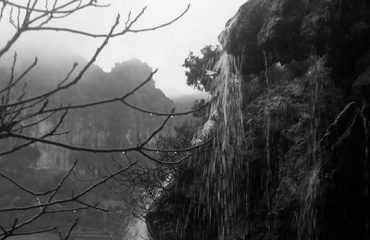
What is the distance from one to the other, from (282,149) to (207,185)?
1.91m

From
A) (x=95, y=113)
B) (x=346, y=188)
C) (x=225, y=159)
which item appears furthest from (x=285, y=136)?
(x=95, y=113)

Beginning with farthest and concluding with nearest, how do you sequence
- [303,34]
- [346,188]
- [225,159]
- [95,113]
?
[95,113]
[225,159]
[303,34]
[346,188]

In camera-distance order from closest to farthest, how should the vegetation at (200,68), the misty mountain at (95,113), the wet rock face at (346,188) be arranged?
the wet rock face at (346,188) → the vegetation at (200,68) → the misty mountain at (95,113)

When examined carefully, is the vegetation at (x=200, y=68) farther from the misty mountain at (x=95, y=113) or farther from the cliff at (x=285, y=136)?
the misty mountain at (x=95, y=113)

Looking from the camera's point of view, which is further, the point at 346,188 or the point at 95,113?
the point at 95,113

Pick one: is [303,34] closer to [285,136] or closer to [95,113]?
[285,136]

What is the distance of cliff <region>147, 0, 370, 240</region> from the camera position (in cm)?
686

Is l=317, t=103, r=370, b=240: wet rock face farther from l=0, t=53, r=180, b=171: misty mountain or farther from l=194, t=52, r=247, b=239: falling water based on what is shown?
l=0, t=53, r=180, b=171: misty mountain

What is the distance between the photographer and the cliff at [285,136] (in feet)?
22.5

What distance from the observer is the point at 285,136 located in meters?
8.09

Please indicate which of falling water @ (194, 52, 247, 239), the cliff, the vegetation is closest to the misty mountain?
the vegetation

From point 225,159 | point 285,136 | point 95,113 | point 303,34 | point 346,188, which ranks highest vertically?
point 95,113

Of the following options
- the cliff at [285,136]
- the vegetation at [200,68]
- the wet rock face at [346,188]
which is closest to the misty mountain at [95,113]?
the vegetation at [200,68]

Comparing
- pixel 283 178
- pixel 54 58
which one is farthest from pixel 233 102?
pixel 54 58
